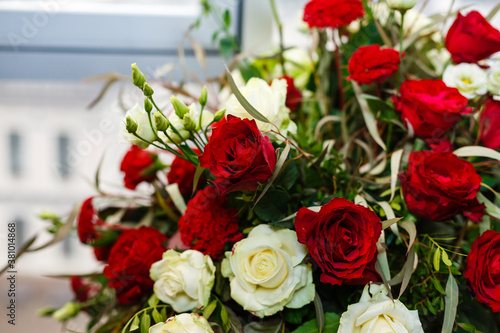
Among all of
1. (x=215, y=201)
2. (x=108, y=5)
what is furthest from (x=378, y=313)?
(x=108, y=5)

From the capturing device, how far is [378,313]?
453mm

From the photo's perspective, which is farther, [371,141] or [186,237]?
[371,141]

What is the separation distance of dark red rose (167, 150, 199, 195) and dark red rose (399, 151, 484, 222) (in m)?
0.29

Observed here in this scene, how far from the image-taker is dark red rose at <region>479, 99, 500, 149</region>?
0.58 meters

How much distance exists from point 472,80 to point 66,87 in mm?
808

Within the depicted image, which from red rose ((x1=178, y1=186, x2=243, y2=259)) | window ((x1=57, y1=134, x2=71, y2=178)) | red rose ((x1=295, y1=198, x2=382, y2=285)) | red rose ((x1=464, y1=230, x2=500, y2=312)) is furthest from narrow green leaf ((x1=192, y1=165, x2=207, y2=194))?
window ((x1=57, y1=134, x2=71, y2=178))

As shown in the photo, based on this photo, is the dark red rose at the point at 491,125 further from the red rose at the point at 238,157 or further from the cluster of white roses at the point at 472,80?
the red rose at the point at 238,157

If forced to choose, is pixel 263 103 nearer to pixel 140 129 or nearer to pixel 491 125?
pixel 140 129

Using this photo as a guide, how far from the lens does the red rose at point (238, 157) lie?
43 cm

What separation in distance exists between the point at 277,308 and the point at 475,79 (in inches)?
16.5

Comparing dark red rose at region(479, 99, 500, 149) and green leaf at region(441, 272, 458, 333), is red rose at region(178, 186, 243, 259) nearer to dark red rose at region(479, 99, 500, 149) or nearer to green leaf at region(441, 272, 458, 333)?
green leaf at region(441, 272, 458, 333)

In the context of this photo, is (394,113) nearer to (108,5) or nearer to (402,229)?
(402,229)

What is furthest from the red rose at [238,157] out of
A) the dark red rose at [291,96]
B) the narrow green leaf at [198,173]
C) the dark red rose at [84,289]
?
the dark red rose at [84,289]

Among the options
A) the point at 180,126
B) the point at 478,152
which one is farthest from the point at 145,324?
the point at 478,152
